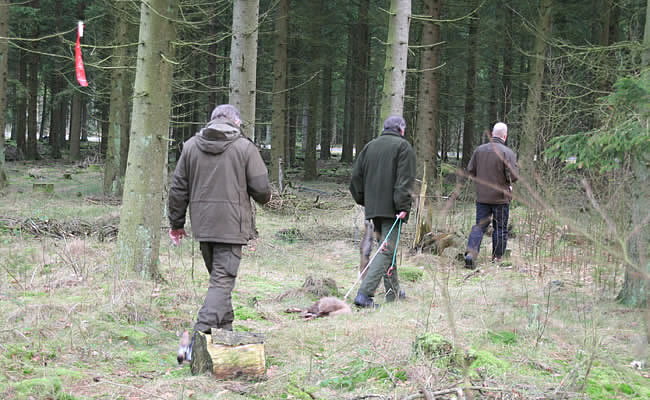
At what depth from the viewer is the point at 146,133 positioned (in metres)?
6.47

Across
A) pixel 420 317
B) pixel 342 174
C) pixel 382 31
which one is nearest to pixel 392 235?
pixel 420 317

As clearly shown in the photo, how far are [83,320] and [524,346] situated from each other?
146 inches

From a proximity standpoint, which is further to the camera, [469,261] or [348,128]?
[348,128]

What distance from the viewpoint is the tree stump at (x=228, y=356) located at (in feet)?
13.7

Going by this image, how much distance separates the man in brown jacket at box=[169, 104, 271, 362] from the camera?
470cm

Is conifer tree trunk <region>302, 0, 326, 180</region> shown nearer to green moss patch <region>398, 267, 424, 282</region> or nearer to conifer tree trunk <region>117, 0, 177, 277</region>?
green moss patch <region>398, 267, 424, 282</region>

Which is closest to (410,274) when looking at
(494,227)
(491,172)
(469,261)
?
(469,261)

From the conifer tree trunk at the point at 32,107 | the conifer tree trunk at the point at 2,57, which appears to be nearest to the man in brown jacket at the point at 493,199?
the conifer tree trunk at the point at 2,57

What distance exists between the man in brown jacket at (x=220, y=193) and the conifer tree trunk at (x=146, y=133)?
1747 millimetres

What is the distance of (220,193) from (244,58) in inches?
268

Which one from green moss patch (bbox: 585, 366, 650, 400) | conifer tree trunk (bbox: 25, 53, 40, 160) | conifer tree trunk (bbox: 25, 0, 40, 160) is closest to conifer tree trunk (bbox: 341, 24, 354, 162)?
conifer tree trunk (bbox: 25, 0, 40, 160)

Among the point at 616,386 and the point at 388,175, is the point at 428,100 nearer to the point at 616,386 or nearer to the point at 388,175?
the point at 388,175

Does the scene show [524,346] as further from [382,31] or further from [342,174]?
[382,31]

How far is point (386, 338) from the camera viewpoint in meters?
4.90
